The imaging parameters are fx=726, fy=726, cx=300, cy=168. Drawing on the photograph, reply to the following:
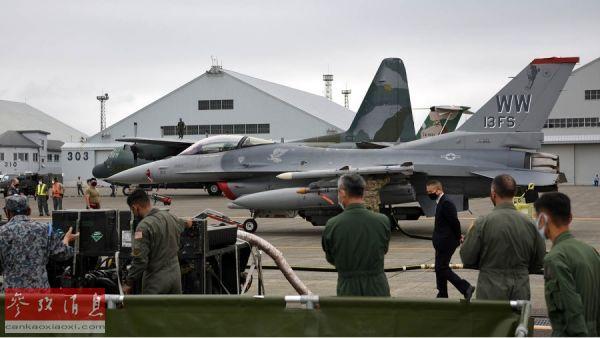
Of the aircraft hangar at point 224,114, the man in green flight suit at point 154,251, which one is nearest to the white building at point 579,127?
the aircraft hangar at point 224,114

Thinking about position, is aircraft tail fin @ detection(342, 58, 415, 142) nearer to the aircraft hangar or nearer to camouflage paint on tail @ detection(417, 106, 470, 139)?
camouflage paint on tail @ detection(417, 106, 470, 139)

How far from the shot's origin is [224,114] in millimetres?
58000

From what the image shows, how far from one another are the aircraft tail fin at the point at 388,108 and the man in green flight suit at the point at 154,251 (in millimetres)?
19909

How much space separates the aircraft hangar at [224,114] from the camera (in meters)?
57.0

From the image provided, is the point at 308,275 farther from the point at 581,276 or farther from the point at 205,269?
the point at 581,276

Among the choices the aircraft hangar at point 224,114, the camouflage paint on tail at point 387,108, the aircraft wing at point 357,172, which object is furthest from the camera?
the aircraft hangar at point 224,114

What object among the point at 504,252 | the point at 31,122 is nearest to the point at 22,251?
the point at 504,252

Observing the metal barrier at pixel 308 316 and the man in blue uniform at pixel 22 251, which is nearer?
the metal barrier at pixel 308 316

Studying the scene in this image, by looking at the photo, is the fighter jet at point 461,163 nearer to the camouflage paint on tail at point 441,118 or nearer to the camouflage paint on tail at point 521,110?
the camouflage paint on tail at point 521,110

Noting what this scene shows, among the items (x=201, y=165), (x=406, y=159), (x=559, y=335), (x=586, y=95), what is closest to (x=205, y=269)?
(x=559, y=335)

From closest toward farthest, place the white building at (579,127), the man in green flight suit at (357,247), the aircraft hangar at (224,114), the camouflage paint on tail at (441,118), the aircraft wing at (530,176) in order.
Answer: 1. the man in green flight suit at (357,247)
2. the aircraft wing at (530,176)
3. the camouflage paint on tail at (441,118)
4. the aircraft hangar at (224,114)
5. the white building at (579,127)

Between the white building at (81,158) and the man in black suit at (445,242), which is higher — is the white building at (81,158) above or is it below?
above

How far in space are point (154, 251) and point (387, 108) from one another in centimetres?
2088

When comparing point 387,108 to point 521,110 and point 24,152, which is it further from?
point 24,152
